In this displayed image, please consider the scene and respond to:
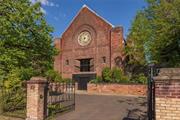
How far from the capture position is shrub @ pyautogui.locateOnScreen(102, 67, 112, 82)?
1314 inches

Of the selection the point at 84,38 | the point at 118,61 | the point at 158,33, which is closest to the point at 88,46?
the point at 84,38

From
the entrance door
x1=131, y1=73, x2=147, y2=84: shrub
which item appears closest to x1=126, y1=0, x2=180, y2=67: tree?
x1=131, y1=73, x2=147, y2=84: shrub

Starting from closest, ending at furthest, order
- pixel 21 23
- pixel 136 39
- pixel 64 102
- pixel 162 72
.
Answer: pixel 162 72, pixel 64 102, pixel 21 23, pixel 136 39

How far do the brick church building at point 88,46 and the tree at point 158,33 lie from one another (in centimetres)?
990

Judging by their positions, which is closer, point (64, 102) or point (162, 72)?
point (162, 72)

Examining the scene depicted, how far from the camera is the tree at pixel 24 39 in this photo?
16156 mm

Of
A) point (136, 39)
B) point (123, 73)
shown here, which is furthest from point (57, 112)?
point (123, 73)

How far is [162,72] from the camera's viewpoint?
6.15 metres

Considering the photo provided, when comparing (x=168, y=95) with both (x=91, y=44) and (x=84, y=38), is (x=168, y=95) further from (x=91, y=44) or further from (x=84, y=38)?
(x=84, y=38)

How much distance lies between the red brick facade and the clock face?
1.44 feet

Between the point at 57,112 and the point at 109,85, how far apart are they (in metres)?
18.0

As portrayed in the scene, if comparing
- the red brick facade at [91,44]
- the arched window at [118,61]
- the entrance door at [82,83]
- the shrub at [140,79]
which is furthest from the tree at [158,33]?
the entrance door at [82,83]

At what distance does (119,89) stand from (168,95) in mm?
23986

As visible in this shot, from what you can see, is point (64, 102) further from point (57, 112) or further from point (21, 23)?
point (21, 23)
